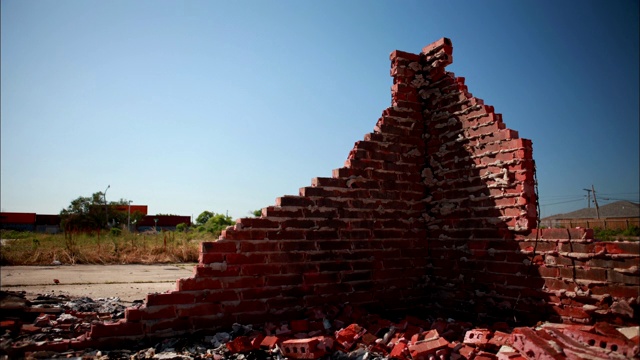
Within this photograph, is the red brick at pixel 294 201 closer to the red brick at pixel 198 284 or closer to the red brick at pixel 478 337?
the red brick at pixel 198 284

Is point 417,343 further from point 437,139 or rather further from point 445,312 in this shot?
point 437,139

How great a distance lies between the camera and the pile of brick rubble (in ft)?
9.20

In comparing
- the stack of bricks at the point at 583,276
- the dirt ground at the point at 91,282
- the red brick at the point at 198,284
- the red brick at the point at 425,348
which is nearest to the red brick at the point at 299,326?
the red brick at the point at 198,284

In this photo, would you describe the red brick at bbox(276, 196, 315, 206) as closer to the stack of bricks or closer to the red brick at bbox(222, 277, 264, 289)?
the red brick at bbox(222, 277, 264, 289)

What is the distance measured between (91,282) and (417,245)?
5.92 m

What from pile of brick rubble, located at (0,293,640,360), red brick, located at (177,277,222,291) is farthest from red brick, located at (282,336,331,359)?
red brick, located at (177,277,222,291)

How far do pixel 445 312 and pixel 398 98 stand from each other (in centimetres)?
277

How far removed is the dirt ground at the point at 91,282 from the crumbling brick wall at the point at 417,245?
213 centimetres

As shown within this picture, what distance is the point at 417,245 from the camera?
4.87m

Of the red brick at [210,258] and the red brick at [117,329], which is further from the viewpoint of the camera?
the red brick at [210,258]

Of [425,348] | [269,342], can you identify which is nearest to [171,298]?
[269,342]

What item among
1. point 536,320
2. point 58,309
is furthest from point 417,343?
point 58,309

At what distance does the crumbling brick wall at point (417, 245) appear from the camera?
3.50m

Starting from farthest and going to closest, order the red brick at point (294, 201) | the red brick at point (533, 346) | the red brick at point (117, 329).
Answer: the red brick at point (294, 201) → the red brick at point (117, 329) → the red brick at point (533, 346)
